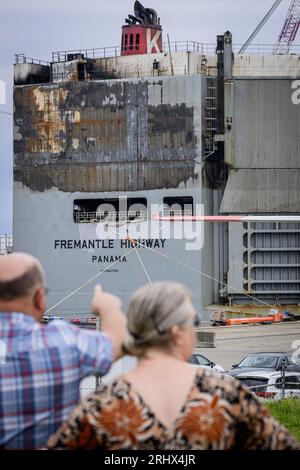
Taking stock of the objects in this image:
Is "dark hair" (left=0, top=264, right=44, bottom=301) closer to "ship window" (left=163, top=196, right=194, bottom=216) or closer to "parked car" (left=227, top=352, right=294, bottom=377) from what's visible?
"parked car" (left=227, top=352, right=294, bottom=377)

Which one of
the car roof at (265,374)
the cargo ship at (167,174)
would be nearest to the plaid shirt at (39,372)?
the car roof at (265,374)

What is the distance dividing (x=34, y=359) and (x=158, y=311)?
1.98 feet

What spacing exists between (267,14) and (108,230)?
100 feet

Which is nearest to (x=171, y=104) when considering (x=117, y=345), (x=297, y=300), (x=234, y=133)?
(x=234, y=133)

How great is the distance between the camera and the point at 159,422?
13.8ft

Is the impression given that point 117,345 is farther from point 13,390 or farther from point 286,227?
point 286,227

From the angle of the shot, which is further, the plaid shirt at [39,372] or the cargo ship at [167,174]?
the cargo ship at [167,174]

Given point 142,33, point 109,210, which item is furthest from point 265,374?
point 142,33

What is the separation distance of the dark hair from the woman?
43 centimetres

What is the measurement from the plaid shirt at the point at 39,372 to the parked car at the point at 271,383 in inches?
607

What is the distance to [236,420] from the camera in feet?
14.0

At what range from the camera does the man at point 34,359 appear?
448 cm

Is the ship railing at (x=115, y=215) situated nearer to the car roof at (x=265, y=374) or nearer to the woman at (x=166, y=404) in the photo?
the car roof at (x=265, y=374)

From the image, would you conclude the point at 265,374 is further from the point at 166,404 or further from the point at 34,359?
the point at 166,404
